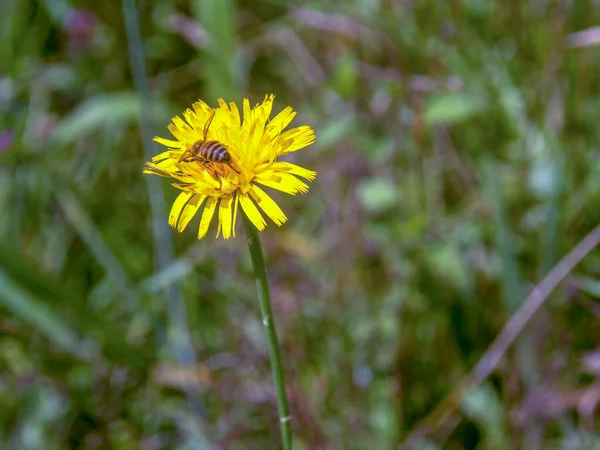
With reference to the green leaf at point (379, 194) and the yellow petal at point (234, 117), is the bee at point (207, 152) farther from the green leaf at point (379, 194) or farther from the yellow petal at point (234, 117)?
the green leaf at point (379, 194)

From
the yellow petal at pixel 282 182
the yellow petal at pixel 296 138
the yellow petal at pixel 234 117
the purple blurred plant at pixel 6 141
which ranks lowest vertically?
the yellow petal at pixel 282 182

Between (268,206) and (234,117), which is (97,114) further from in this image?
(268,206)

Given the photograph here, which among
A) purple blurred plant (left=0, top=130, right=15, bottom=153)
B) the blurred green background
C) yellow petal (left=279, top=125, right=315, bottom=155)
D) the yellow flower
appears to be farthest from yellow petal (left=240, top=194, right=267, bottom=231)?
purple blurred plant (left=0, top=130, right=15, bottom=153)

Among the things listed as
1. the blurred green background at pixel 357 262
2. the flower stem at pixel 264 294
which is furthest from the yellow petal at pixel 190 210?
the blurred green background at pixel 357 262

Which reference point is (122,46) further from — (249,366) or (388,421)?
(388,421)

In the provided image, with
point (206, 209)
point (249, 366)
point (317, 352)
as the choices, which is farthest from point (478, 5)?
point (206, 209)

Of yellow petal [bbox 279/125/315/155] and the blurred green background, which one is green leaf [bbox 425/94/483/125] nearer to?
the blurred green background

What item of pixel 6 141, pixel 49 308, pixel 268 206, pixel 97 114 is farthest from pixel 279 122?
pixel 6 141
